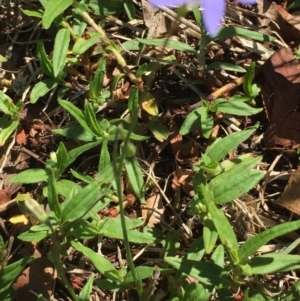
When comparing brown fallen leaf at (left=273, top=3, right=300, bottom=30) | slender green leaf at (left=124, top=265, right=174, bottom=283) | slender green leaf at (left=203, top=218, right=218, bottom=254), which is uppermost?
brown fallen leaf at (left=273, top=3, right=300, bottom=30)

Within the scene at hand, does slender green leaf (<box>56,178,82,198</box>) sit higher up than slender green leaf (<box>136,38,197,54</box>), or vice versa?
slender green leaf (<box>136,38,197,54</box>)

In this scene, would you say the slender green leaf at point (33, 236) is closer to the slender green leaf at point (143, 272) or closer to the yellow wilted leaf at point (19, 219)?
the yellow wilted leaf at point (19, 219)

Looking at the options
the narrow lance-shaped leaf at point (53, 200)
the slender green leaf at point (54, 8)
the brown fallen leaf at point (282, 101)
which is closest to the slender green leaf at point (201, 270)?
the narrow lance-shaped leaf at point (53, 200)

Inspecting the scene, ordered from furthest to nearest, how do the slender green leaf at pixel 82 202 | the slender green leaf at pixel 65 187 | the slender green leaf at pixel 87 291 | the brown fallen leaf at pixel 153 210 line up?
the brown fallen leaf at pixel 153 210, the slender green leaf at pixel 65 187, the slender green leaf at pixel 87 291, the slender green leaf at pixel 82 202

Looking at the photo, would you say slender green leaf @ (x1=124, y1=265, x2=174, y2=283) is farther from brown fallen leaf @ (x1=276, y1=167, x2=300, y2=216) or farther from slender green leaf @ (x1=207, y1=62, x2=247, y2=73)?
slender green leaf @ (x1=207, y1=62, x2=247, y2=73)

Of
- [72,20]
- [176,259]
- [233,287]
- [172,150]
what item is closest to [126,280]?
[176,259]

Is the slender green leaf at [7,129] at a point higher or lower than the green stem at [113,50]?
lower

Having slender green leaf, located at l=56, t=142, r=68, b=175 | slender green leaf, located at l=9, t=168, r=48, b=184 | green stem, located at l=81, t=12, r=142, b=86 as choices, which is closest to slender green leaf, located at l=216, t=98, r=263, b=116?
green stem, located at l=81, t=12, r=142, b=86
